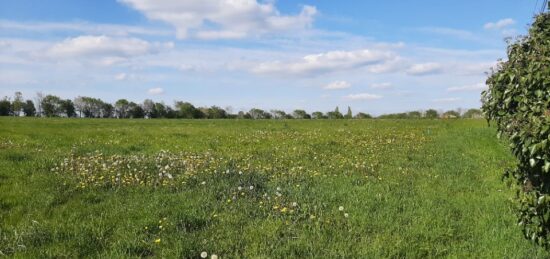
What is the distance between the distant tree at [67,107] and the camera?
94188 mm

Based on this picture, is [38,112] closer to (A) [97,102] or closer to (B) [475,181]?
(A) [97,102]

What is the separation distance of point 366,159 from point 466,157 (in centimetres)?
412

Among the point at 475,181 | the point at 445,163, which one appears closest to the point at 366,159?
the point at 445,163

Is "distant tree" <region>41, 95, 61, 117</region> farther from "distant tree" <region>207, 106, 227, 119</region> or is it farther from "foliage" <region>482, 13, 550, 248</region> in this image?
"foliage" <region>482, 13, 550, 248</region>

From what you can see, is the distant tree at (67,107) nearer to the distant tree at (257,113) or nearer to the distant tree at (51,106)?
the distant tree at (51,106)

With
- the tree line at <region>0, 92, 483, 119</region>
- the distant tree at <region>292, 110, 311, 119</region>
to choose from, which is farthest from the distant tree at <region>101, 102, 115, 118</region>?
the distant tree at <region>292, 110, 311, 119</region>

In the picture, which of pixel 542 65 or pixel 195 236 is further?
pixel 195 236

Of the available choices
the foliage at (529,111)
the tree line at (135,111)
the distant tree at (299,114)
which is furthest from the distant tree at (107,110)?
the foliage at (529,111)

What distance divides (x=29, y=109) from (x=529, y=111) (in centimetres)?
9933

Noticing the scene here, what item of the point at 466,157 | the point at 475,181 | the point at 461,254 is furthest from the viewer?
the point at 466,157

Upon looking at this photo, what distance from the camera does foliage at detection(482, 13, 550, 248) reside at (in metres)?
4.14

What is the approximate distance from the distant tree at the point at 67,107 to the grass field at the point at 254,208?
86.2 m

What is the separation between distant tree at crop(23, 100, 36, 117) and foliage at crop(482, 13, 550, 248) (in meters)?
97.9

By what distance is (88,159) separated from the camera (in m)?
14.1
